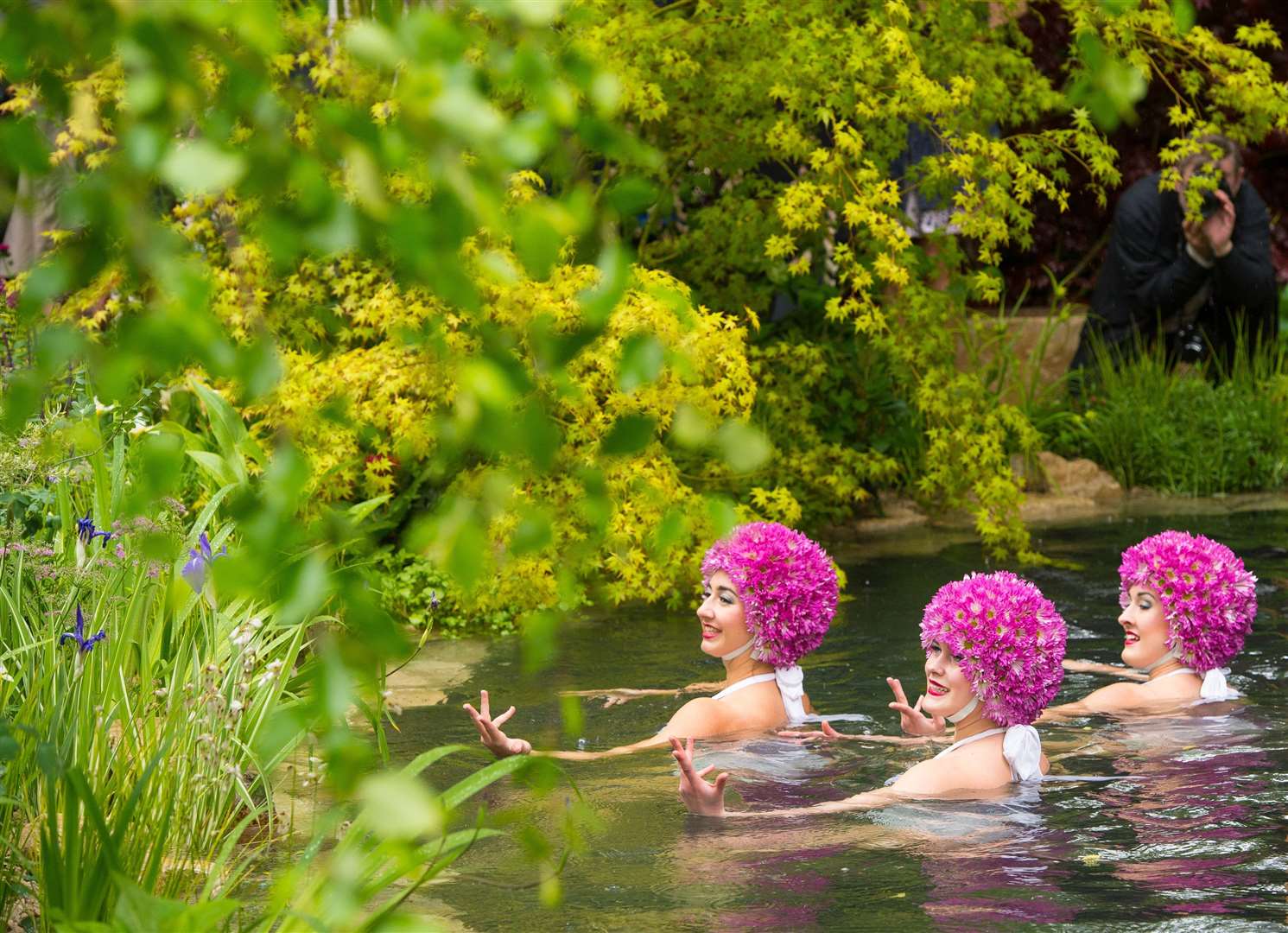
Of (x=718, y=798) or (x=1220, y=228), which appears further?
(x=1220, y=228)

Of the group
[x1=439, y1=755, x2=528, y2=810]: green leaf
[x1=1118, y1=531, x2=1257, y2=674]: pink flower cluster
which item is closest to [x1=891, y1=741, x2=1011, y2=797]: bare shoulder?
[x1=1118, y1=531, x2=1257, y2=674]: pink flower cluster

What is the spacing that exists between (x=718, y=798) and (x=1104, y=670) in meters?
3.26

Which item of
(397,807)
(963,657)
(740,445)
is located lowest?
(963,657)

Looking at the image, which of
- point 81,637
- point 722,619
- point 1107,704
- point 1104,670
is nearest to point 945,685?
point 722,619

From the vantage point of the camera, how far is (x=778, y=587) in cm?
698

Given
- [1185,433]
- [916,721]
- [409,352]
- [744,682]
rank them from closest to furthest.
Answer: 1. [916,721]
2. [744,682]
3. [409,352]
4. [1185,433]

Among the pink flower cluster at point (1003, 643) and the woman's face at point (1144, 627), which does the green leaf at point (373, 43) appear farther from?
the woman's face at point (1144, 627)

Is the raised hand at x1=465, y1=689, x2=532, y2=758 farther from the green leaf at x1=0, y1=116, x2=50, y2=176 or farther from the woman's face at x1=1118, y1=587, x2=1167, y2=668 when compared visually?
the green leaf at x1=0, y1=116, x2=50, y2=176

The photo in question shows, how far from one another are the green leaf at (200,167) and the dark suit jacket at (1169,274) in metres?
13.9

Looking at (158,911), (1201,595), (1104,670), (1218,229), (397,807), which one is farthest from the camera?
(1218,229)

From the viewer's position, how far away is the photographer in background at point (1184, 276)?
47.8 ft

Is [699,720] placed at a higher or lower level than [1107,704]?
higher

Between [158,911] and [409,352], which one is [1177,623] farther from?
[158,911]

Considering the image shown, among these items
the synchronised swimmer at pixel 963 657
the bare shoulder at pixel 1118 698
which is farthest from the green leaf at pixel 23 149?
the bare shoulder at pixel 1118 698
